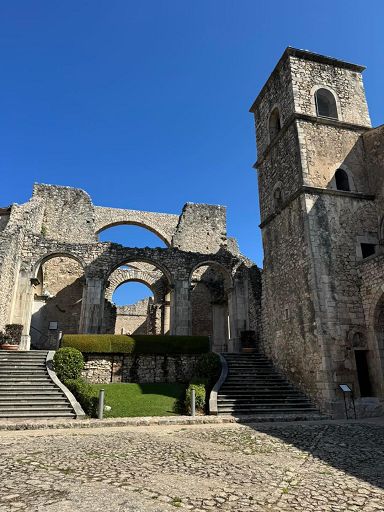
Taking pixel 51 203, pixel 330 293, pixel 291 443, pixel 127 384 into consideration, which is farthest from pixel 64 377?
pixel 51 203

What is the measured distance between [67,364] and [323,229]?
9.90 meters

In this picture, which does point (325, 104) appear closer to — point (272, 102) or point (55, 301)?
point (272, 102)

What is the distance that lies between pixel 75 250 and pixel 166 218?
9.85m

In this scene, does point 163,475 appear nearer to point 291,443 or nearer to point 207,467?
point 207,467

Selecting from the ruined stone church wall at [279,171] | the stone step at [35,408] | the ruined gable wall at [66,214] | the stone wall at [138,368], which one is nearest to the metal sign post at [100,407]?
the stone step at [35,408]

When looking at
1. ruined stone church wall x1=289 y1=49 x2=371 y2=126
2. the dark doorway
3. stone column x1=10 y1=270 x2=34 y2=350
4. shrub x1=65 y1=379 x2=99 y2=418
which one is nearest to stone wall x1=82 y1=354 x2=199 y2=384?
shrub x1=65 y1=379 x2=99 y2=418

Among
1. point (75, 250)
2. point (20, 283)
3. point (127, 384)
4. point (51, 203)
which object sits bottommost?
point (127, 384)

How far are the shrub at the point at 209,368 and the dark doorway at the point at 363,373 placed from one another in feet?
15.6

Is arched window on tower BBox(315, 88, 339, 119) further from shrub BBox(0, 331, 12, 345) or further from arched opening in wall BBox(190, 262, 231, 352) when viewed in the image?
shrub BBox(0, 331, 12, 345)

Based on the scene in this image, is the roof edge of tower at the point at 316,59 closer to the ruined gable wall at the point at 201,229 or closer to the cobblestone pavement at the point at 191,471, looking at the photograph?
the ruined gable wall at the point at 201,229

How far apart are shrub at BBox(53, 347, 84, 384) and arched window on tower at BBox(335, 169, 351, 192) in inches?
451

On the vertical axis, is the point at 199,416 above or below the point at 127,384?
below

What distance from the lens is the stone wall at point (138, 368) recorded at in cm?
1415

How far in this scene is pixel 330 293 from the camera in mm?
12109
